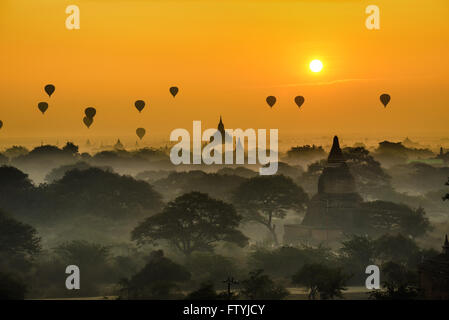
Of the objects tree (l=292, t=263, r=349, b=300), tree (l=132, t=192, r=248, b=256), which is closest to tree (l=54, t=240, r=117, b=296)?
tree (l=132, t=192, r=248, b=256)

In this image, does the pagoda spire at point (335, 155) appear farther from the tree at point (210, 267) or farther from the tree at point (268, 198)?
the tree at point (210, 267)

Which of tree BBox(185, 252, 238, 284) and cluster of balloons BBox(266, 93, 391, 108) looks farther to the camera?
cluster of balloons BBox(266, 93, 391, 108)

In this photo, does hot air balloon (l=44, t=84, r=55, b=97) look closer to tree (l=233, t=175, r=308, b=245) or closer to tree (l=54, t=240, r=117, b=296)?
tree (l=233, t=175, r=308, b=245)

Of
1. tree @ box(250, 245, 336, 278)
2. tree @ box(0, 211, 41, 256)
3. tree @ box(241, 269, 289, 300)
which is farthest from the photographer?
tree @ box(0, 211, 41, 256)

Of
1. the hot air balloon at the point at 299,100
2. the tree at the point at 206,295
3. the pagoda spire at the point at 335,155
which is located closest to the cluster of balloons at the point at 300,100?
the hot air balloon at the point at 299,100
